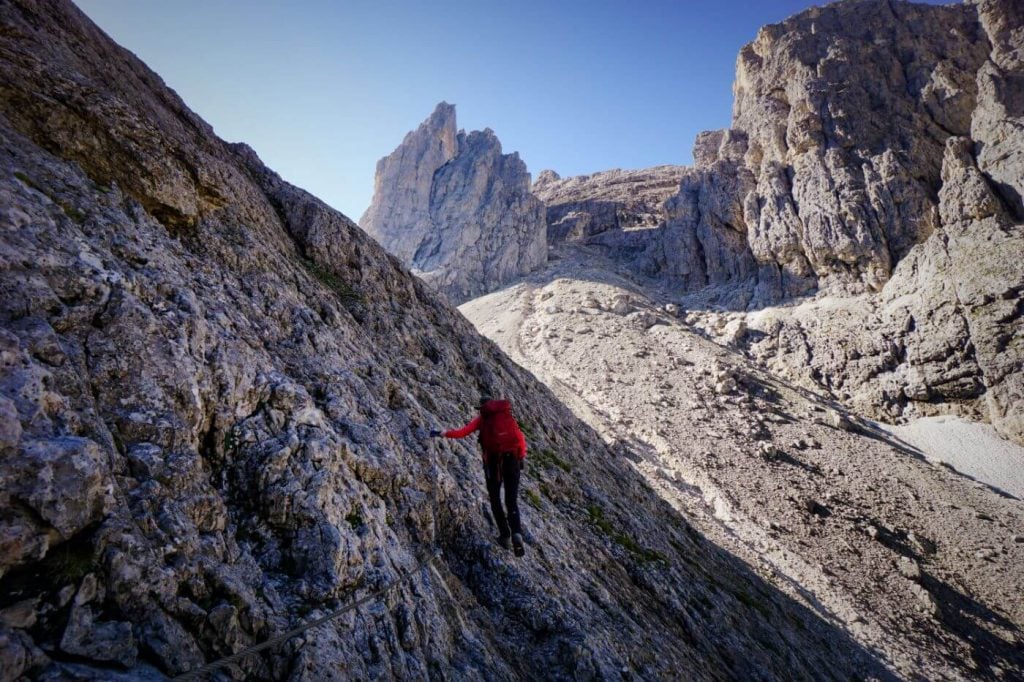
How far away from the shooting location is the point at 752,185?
8669 cm

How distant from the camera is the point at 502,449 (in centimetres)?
811

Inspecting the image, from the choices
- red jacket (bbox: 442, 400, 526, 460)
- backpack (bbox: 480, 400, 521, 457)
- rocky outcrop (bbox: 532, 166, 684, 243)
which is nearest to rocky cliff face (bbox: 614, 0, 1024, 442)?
rocky outcrop (bbox: 532, 166, 684, 243)

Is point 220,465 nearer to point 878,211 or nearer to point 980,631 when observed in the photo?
point 980,631

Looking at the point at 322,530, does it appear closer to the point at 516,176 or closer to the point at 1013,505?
the point at 1013,505

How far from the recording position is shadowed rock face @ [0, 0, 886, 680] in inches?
152

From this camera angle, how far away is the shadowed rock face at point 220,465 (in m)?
3.87

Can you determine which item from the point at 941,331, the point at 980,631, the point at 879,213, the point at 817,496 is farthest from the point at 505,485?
the point at 879,213

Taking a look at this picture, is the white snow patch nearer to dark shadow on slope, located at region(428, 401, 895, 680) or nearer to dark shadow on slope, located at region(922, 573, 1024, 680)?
dark shadow on slope, located at region(922, 573, 1024, 680)

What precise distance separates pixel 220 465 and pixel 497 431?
4096 millimetres

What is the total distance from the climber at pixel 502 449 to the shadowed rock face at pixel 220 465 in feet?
2.56

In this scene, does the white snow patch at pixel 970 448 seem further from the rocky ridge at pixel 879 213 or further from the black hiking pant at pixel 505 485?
the black hiking pant at pixel 505 485

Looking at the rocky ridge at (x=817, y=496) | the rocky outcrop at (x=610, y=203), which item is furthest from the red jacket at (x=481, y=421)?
the rocky outcrop at (x=610, y=203)

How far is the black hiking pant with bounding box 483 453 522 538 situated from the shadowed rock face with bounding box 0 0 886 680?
0.55m

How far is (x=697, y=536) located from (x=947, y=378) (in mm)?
43745
